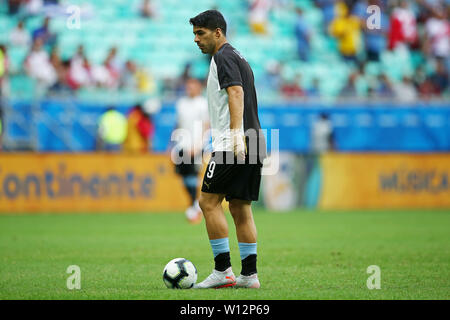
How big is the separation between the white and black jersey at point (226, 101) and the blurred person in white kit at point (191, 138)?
755 cm

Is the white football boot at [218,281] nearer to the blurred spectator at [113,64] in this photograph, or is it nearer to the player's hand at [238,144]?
the player's hand at [238,144]

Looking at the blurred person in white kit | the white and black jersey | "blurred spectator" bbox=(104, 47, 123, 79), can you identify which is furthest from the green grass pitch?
"blurred spectator" bbox=(104, 47, 123, 79)

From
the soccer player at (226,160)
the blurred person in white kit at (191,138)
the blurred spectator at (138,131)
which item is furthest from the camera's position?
the blurred spectator at (138,131)

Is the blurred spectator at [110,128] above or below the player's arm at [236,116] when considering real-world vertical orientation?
below

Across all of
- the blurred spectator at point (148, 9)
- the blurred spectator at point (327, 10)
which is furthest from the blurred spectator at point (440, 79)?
the blurred spectator at point (148, 9)

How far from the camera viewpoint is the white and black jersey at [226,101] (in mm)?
7215

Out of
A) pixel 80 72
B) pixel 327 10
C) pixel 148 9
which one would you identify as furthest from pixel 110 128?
pixel 327 10

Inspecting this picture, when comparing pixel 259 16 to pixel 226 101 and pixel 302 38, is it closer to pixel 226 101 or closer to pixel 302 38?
pixel 302 38

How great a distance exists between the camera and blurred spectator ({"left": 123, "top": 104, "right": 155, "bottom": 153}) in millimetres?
20078

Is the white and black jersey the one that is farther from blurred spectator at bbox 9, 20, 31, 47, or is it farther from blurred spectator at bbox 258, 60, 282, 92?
blurred spectator at bbox 9, 20, 31, 47

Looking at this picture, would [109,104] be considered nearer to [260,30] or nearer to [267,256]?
[260,30]

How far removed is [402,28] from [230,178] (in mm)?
18615

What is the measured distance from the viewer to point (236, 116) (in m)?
7.14

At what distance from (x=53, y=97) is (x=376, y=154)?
25.9 feet
